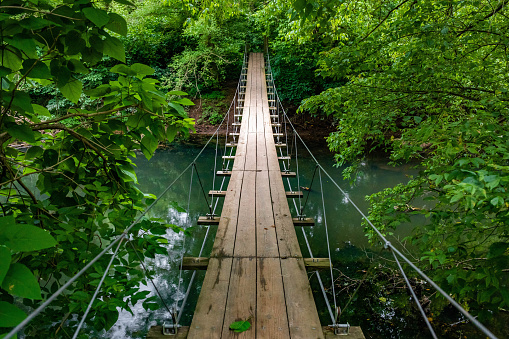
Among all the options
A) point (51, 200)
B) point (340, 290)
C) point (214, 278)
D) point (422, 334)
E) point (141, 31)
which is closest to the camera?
point (51, 200)

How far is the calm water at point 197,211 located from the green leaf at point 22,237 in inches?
64.4

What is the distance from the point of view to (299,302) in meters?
1.34

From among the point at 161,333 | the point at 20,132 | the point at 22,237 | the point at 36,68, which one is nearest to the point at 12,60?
the point at 36,68

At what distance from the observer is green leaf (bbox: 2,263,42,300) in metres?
0.51

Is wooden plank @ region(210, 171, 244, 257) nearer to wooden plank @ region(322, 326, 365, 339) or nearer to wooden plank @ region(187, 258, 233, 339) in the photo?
wooden plank @ region(187, 258, 233, 339)

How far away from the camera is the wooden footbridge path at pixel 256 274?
3.97 feet

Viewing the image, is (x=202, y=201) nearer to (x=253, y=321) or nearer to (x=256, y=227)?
(x=256, y=227)

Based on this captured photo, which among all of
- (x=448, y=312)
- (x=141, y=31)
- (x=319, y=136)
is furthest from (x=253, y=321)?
(x=141, y=31)

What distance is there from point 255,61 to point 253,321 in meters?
8.80

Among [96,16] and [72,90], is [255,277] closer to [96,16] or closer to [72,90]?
[72,90]

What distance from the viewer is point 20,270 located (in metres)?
0.53

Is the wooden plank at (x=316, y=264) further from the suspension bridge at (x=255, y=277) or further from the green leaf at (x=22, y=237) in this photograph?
the green leaf at (x=22, y=237)

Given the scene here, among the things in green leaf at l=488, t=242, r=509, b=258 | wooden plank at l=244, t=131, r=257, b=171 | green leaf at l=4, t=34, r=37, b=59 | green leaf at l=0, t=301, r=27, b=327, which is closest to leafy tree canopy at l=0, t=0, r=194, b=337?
green leaf at l=4, t=34, r=37, b=59

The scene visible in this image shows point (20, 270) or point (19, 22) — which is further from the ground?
point (19, 22)
